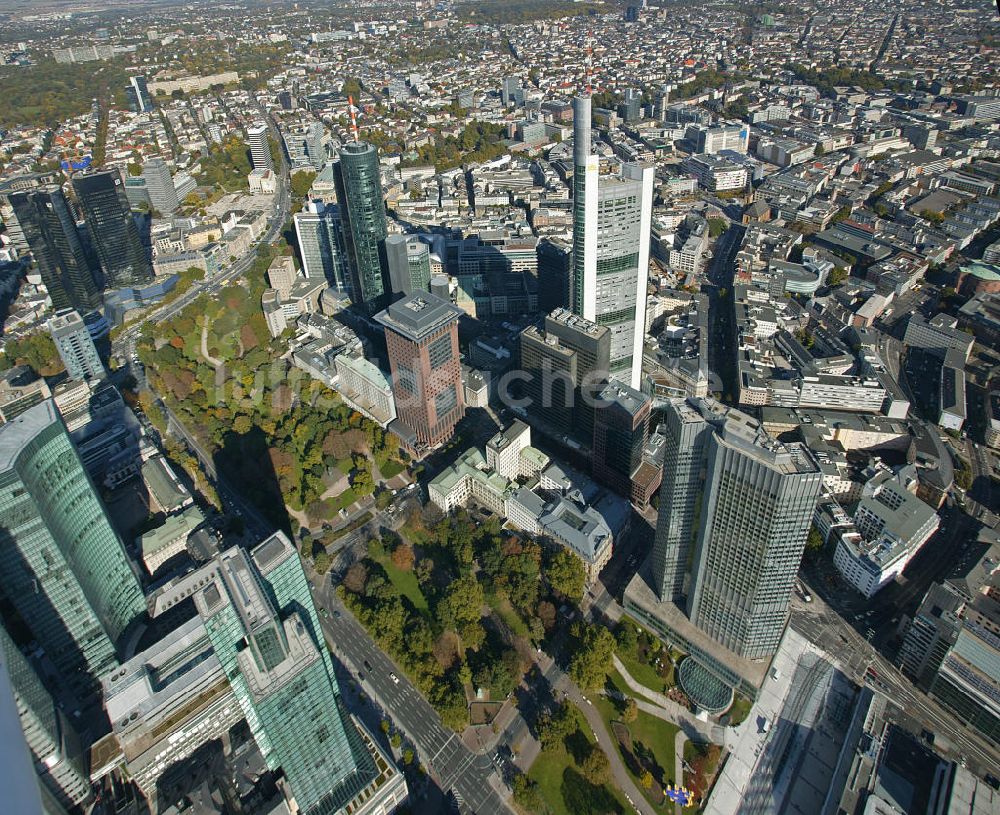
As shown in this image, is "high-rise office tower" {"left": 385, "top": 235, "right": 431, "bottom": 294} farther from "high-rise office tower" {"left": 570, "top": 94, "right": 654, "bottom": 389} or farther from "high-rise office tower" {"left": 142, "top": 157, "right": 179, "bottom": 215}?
"high-rise office tower" {"left": 142, "top": 157, "right": 179, "bottom": 215}

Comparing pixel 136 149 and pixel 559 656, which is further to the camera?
pixel 136 149

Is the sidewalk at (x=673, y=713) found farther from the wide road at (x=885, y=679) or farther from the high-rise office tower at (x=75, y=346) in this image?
the high-rise office tower at (x=75, y=346)

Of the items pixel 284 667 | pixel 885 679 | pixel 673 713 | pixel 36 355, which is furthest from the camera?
pixel 36 355

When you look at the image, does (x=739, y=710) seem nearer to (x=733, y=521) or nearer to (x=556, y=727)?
(x=556, y=727)

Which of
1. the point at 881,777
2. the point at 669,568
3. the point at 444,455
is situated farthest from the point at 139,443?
the point at 881,777

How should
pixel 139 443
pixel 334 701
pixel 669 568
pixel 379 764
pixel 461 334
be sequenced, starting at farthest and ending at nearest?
pixel 461 334 < pixel 139 443 < pixel 669 568 < pixel 379 764 < pixel 334 701

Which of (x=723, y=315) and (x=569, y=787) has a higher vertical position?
(x=723, y=315)

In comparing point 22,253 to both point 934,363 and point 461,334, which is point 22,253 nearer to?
point 461,334

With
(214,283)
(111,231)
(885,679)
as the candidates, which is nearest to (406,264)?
(214,283)
